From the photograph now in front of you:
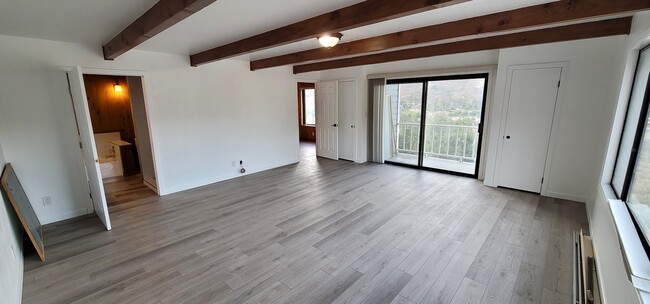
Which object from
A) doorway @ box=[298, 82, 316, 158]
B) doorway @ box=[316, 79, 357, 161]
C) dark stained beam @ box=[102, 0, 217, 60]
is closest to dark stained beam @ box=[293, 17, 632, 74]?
Result: doorway @ box=[316, 79, 357, 161]

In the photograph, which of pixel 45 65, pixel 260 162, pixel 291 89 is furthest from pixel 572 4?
pixel 45 65

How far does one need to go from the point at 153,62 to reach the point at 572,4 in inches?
201

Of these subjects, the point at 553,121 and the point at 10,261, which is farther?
the point at 553,121

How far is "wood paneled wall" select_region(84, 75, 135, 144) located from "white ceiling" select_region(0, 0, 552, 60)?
2712 millimetres

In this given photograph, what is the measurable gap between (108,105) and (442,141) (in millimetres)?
7497

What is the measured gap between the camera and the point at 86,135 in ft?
10.2

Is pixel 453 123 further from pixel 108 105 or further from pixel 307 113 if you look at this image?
pixel 108 105

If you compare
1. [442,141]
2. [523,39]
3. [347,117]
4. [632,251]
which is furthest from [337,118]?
[632,251]

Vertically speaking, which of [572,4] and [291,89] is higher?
[572,4]

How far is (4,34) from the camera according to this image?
2887 mm

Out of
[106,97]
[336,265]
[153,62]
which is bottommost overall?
[336,265]

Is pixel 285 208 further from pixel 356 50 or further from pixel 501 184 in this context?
A: pixel 501 184

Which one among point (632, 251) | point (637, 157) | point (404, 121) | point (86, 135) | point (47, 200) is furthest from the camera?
point (404, 121)

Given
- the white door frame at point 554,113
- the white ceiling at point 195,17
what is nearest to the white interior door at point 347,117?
the white ceiling at point 195,17
